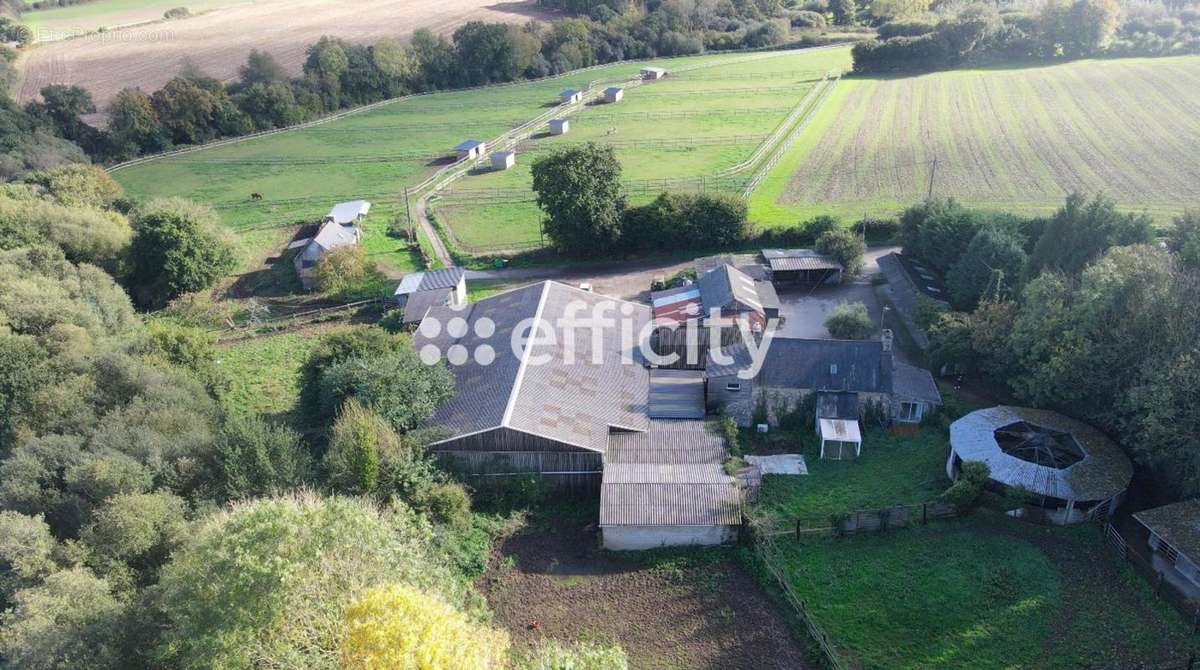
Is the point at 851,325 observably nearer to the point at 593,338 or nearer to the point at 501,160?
the point at 593,338

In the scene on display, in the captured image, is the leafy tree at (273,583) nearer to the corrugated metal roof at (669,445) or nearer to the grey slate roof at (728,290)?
the corrugated metal roof at (669,445)

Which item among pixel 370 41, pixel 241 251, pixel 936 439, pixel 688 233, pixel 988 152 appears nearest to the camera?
pixel 936 439

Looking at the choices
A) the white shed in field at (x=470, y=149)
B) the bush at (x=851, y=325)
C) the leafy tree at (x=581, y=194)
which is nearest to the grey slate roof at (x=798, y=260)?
the bush at (x=851, y=325)

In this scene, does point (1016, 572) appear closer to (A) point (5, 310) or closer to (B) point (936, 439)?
(B) point (936, 439)

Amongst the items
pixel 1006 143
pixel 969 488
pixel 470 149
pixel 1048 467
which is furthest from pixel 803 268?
pixel 470 149

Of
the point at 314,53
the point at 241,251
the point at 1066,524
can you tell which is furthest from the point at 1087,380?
the point at 314,53

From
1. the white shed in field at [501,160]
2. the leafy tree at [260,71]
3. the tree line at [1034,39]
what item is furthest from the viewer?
the leafy tree at [260,71]
